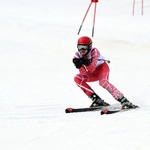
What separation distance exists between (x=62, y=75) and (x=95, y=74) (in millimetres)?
4896

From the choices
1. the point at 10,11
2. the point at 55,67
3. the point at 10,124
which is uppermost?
the point at 10,11

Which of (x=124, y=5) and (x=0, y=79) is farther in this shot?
(x=124, y=5)

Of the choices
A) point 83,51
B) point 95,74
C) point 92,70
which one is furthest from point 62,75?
point 83,51

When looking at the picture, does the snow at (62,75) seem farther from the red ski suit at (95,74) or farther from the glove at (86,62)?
the glove at (86,62)

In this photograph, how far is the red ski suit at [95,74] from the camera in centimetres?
823

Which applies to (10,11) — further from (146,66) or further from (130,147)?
(130,147)

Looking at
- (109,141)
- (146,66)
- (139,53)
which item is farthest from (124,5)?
(109,141)

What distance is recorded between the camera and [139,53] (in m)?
16.2

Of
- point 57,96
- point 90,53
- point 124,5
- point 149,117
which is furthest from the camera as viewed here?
point 124,5

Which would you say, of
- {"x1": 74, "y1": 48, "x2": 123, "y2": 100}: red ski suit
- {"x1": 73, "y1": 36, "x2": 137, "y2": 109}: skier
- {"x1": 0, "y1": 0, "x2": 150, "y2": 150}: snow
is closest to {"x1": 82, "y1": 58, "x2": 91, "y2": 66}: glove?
{"x1": 73, "y1": 36, "x2": 137, "y2": 109}: skier

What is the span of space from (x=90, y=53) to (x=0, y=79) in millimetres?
5474

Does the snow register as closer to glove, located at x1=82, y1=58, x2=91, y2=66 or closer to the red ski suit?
the red ski suit

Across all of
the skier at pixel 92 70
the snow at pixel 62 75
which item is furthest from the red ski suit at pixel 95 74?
the snow at pixel 62 75

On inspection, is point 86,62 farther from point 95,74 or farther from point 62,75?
point 62,75
